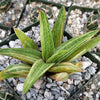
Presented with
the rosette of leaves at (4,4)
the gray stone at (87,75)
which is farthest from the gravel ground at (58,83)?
the rosette of leaves at (4,4)

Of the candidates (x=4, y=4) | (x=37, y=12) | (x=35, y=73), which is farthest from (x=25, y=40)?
(x=4, y=4)

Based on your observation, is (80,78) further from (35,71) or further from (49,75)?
(35,71)

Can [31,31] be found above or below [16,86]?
above

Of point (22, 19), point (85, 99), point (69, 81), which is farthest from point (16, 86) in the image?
point (22, 19)

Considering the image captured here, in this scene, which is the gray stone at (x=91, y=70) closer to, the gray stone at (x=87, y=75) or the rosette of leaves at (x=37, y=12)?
the gray stone at (x=87, y=75)

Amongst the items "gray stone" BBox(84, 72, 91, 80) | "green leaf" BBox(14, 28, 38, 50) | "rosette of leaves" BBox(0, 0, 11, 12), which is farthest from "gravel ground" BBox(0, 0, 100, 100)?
"rosette of leaves" BBox(0, 0, 11, 12)
